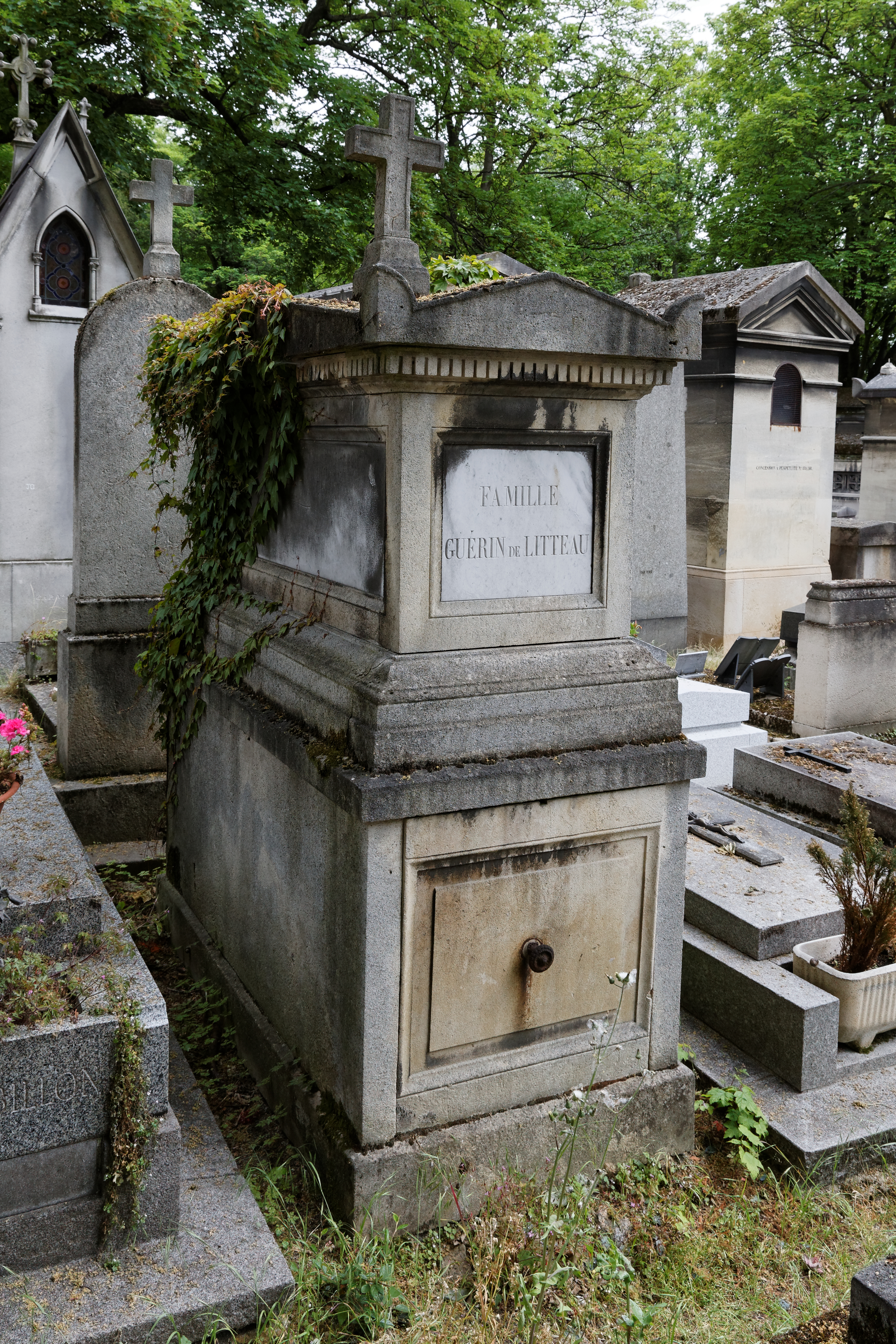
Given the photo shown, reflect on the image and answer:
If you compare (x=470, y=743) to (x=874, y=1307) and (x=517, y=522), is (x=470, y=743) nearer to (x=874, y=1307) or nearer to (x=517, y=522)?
(x=517, y=522)

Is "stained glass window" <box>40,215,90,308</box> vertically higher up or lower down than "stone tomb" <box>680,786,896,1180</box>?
higher up

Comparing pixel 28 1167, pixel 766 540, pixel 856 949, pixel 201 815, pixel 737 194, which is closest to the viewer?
pixel 28 1167

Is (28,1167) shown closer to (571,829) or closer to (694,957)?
(571,829)

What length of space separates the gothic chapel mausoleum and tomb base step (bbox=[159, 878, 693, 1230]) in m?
7.65

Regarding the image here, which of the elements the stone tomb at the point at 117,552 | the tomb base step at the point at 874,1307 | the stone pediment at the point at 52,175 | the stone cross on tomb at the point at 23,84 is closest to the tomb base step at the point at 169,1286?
the tomb base step at the point at 874,1307

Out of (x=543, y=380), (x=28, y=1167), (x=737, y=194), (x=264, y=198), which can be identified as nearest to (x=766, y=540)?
(x=264, y=198)

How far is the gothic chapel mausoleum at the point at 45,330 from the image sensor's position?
10.5 meters

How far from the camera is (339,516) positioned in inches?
150

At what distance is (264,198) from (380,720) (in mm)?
13605

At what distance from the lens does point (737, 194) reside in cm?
→ 2323

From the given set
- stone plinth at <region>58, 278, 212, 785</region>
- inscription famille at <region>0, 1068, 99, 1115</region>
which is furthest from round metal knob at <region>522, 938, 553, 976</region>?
stone plinth at <region>58, 278, 212, 785</region>

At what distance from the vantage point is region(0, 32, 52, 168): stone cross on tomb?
1101 cm

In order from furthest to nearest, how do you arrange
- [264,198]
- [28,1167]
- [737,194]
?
1. [737,194]
2. [264,198]
3. [28,1167]

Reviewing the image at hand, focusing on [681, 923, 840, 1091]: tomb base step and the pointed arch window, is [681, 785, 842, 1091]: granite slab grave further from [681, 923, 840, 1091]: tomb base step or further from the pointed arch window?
the pointed arch window
